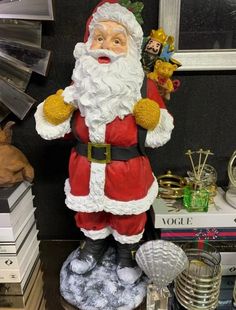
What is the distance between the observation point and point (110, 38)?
62cm

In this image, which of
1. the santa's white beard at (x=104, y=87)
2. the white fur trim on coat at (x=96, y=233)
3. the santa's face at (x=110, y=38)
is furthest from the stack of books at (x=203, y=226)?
the santa's face at (x=110, y=38)

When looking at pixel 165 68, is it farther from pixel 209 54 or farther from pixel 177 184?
pixel 177 184

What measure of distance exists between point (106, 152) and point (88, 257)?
0.92ft

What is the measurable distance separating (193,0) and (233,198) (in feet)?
1.52

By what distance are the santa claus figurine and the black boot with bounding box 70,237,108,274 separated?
9 cm

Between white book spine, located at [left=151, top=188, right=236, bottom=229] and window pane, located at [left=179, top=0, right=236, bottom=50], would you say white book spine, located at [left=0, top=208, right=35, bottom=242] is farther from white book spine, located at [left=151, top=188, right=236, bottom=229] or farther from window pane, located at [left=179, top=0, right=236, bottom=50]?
window pane, located at [left=179, top=0, right=236, bottom=50]

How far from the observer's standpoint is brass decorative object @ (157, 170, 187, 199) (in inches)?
32.5

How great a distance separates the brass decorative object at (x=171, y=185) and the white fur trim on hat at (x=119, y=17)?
375 millimetres

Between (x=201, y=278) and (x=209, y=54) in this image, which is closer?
(x=201, y=278)

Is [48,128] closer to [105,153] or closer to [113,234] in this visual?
[105,153]

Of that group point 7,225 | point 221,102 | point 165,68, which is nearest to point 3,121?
point 7,225

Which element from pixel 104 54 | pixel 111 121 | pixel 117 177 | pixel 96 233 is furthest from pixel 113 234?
pixel 104 54

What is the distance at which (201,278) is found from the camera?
639 mm

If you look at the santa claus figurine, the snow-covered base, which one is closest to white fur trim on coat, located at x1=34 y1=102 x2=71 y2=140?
the santa claus figurine
